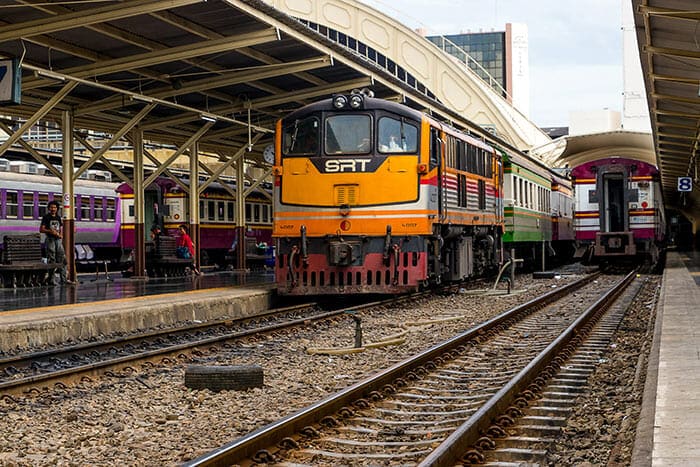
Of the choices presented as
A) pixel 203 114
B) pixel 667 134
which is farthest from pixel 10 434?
pixel 667 134

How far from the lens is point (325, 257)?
650 inches

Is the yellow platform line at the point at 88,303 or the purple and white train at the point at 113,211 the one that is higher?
the purple and white train at the point at 113,211

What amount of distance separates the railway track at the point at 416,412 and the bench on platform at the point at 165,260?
1369 cm

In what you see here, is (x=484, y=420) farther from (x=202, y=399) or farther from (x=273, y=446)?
(x=202, y=399)

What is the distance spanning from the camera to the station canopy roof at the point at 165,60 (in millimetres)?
15812

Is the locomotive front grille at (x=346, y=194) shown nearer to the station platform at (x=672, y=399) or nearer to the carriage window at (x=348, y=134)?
the carriage window at (x=348, y=134)

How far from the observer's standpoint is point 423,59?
194 feet

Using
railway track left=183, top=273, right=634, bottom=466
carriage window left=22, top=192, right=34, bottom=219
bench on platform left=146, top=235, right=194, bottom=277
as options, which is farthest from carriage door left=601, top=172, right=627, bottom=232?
railway track left=183, top=273, right=634, bottom=466

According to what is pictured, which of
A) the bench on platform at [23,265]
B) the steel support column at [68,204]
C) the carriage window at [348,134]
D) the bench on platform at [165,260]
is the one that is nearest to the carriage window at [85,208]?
the bench on platform at [165,260]

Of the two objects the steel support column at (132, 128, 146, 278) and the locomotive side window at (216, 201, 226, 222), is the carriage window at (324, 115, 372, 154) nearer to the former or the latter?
the steel support column at (132, 128, 146, 278)

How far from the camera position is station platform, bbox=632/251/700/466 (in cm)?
514

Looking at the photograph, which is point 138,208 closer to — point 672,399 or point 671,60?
point 671,60

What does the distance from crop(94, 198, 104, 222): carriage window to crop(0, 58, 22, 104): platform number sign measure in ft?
62.4

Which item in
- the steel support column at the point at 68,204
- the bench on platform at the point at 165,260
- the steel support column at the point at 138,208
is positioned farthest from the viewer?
the bench on platform at the point at 165,260
